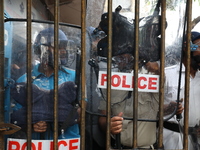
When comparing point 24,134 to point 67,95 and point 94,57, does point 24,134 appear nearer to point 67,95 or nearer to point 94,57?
point 67,95

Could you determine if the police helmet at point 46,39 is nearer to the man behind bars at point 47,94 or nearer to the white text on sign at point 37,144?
the man behind bars at point 47,94

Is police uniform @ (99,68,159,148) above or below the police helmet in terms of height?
below

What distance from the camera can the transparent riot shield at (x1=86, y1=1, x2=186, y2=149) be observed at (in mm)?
1090

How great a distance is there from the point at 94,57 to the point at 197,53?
2.06ft

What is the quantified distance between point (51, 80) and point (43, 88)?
0.05 m

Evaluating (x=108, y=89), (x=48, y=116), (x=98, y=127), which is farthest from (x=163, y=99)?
(x=48, y=116)

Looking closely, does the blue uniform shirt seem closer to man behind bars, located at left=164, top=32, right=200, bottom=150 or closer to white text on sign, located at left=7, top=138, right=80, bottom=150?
white text on sign, located at left=7, top=138, right=80, bottom=150

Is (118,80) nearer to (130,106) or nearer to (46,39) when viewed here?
(130,106)

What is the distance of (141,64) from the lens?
1103 millimetres

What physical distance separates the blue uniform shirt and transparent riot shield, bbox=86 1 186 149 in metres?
0.11

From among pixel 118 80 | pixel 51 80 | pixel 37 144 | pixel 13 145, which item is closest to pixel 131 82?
pixel 118 80

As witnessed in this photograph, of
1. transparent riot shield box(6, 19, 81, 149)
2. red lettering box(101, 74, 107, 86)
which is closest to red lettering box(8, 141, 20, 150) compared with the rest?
transparent riot shield box(6, 19, 81, 149)

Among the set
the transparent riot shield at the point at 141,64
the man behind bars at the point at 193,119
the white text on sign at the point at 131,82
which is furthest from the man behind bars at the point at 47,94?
the man behind bars at the point at 193,119

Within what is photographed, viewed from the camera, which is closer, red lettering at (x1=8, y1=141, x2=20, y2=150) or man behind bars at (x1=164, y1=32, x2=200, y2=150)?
red lettering at (x1=8, y1=141, x2=20, y2=150)
